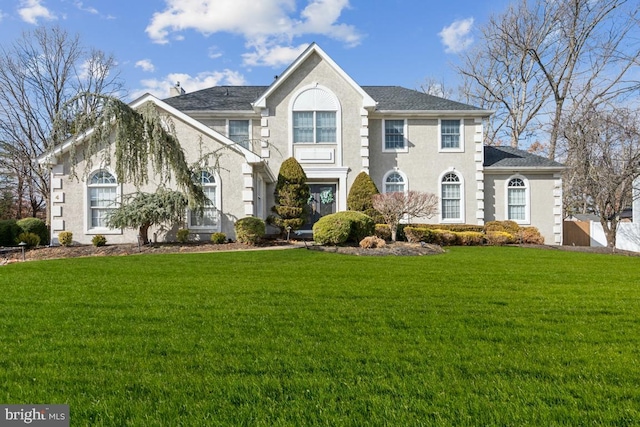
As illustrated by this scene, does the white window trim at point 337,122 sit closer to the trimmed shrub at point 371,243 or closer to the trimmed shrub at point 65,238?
the trimmed shrub at point 371,243

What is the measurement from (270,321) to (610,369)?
3.39 meters

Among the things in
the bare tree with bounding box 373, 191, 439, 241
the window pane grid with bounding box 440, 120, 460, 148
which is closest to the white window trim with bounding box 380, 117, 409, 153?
the window pane grid with bounding box 440, 120, 460, 148

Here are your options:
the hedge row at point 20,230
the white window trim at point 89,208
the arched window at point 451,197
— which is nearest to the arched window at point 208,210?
the white window trim at point 89,208

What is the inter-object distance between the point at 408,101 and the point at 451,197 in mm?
5512

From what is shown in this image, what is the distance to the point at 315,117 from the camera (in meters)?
17.7

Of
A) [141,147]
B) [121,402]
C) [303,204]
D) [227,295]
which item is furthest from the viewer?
[303,204]

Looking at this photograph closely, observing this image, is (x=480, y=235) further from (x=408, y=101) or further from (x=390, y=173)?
(x=408, y=101)

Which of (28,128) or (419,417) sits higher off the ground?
(28,128)

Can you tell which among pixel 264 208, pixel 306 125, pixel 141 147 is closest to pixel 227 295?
pixel 141 147

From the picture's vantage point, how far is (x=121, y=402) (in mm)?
2604

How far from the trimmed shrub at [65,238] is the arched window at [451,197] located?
16310 mm

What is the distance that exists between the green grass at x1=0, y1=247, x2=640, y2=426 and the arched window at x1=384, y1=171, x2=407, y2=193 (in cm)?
1166

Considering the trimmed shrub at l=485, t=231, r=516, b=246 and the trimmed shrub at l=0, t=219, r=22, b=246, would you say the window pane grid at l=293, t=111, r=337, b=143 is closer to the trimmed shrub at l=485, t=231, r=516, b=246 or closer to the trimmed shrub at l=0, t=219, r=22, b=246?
the trimmed shrub at l=485, t=231, r=516, b=246

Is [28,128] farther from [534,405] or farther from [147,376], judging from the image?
[534,405]
